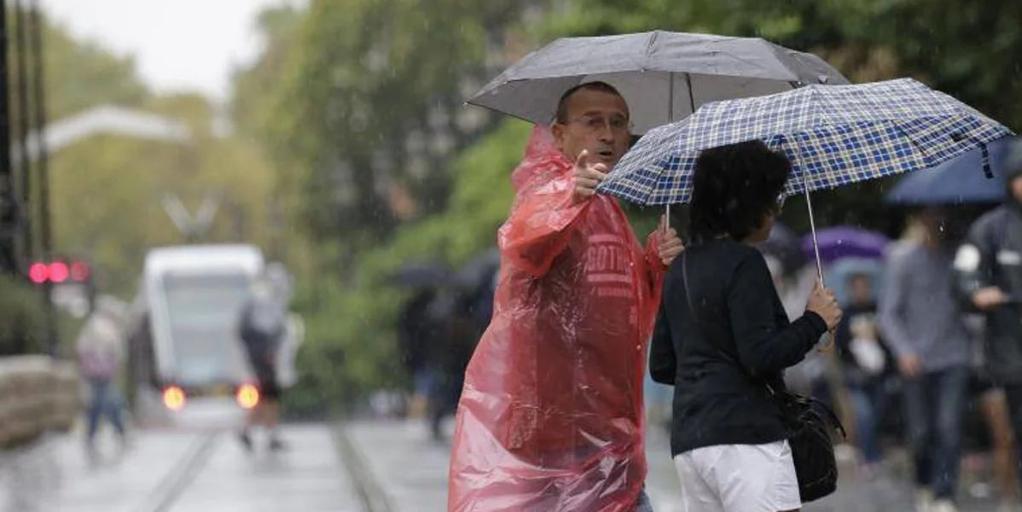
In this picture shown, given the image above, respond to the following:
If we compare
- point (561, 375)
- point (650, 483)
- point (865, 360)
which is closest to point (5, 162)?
point (650, 483)

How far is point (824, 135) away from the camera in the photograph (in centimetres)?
639

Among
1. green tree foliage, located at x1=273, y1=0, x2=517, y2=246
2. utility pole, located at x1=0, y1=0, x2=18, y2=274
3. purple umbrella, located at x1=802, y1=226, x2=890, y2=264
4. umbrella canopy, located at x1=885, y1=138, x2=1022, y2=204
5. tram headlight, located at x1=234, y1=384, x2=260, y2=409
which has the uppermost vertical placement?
green tree foliage, located at x1=273, y1=0, x2=517, y2=246

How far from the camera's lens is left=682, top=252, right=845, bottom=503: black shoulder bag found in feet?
18.1

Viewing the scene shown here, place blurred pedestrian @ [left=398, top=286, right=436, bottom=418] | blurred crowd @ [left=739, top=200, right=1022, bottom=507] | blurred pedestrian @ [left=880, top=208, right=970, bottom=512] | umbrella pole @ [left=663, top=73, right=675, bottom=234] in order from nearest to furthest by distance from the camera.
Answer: umbrella pole @ [left=663, top=73, right=675, bottom=234]
blurred crowd @ [left=739, top=200, right=1022, bottom=507]
blurred pedestrian @ [left=880, top=208, right=970, bottom=512]
blurred pedestrian @ [left=398, top=286, right=436, bottom=418]

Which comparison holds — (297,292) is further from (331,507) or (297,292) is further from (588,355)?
(588,355)

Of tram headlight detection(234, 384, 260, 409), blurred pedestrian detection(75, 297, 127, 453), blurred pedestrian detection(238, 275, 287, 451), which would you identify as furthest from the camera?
blurred pedestrian detection(75, 297, 127, 453)

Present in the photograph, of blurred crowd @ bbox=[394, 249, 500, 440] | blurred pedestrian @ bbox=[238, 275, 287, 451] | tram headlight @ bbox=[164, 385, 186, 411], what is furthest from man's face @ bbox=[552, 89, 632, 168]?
tram headlight @ bbox=[164, 385, 186, 411]

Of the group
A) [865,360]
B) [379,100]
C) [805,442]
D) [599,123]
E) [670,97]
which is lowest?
[865,360]

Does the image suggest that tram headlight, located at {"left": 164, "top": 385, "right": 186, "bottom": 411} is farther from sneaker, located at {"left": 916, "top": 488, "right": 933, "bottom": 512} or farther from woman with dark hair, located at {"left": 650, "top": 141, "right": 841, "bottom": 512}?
woman with dark hair, located at {"left": 650, "top": 141, "right": 841, "bottom": 512}

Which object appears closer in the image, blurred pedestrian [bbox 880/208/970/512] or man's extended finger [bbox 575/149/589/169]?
man's extended finger [bbox 575/149/589/169]

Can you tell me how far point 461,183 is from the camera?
43.6 m

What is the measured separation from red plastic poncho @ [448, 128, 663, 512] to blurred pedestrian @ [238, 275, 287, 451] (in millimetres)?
16508

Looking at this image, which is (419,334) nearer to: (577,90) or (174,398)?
(174,398)

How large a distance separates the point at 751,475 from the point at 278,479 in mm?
13287
